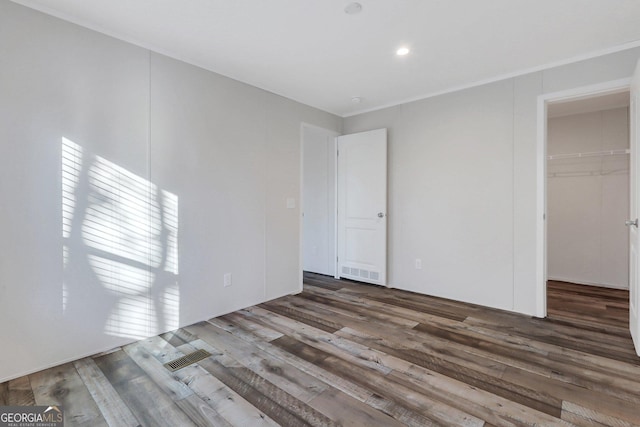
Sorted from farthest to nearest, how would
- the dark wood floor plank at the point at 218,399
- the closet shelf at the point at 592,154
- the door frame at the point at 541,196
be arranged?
the closet shelf at the point at 592,154 < the door frame at the point at 541,196 < the dark wood floor plank at the point at 218,399

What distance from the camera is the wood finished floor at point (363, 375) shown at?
66.4 inches

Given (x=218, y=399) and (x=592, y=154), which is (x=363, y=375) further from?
(x=592, y=154)

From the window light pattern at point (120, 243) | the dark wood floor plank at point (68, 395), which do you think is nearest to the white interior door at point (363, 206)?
the window light pattern at point (120, 243)

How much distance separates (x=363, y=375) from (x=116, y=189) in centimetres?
231

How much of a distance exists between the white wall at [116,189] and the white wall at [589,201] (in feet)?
14.1

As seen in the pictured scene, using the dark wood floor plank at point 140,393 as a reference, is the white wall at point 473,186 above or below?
above

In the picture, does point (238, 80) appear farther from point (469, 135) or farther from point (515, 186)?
point (515, 186)

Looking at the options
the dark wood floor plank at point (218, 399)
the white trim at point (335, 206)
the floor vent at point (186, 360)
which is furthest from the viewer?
the white trim at point (335, 206)

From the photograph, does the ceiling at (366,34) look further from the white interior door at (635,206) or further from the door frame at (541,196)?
the white interior door at (635,206)

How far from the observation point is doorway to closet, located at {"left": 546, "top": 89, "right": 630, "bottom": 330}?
407 cm

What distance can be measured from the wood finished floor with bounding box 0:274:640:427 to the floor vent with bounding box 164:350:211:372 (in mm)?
60

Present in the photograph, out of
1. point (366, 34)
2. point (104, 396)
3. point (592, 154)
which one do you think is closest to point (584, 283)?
point (592, 154)

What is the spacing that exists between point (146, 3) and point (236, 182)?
1.64 metres

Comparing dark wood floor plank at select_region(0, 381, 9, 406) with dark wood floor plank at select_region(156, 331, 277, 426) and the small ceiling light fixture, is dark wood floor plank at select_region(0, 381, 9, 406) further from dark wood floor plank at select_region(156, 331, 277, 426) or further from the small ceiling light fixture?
the small ceiling light fixture
